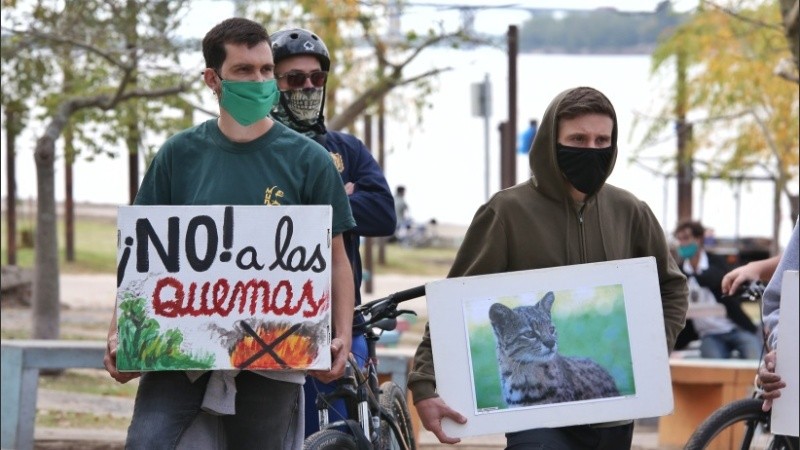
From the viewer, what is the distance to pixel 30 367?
32.7 ft

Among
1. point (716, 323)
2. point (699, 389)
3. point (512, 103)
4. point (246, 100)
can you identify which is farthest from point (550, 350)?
point (512, 103)

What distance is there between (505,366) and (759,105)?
83.0ft

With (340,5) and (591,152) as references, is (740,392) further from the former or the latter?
(340,5)

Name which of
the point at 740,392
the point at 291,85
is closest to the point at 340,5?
the point at 740,392

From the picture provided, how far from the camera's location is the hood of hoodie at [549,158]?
4.88 metres

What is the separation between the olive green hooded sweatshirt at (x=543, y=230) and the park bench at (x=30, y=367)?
4.88 metres

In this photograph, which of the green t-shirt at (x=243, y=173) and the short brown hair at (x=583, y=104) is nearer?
the green t-shirt at (x=243, y=173)

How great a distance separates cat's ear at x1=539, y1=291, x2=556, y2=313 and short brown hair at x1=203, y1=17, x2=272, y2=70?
1.10 m

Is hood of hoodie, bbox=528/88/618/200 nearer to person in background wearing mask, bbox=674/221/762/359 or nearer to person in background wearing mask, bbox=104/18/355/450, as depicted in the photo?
person in background wearing mask, bbox=104/18/355/450

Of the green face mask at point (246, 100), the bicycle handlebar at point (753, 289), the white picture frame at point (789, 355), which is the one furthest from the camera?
the bicycle handlebar at point (753, 289)

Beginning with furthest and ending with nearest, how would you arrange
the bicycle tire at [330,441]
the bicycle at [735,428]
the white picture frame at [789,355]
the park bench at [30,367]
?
1. the park bench at [30,367]
2. the bicycle at [735,428]
3. the bicycle tire at [330,441]
4. the white picture frame at [789,355]

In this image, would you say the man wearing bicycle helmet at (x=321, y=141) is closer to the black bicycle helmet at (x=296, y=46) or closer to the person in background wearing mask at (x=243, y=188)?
the black bicycle helmet at (x=296, y=46)

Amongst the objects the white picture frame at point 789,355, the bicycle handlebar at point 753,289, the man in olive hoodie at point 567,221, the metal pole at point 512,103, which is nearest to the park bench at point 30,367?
the bicycle handlebar at point 753,289

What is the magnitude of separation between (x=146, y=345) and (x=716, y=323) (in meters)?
9.25
